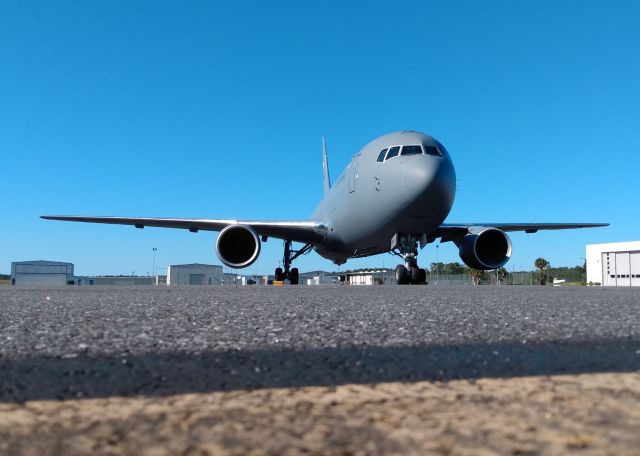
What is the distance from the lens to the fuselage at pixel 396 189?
9.65 metres

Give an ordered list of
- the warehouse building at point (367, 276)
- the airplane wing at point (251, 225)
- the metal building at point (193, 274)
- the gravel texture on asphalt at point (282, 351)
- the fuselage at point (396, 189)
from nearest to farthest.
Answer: the gravel texture on asphalt at point (282, 351), the fuselage at point (396, 189), the airplane wing at point (251, 225), the warehouse building at point (367, 276), the metal building at point (193, 274)

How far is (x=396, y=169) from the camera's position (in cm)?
1008

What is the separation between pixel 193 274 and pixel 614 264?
40.5 m

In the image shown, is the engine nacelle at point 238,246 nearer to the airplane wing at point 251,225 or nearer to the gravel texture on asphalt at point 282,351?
the airplane wing at point 251,225

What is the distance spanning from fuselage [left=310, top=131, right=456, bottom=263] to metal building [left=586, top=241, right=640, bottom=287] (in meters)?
28.4

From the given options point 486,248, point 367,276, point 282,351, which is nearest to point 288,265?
point 486,248

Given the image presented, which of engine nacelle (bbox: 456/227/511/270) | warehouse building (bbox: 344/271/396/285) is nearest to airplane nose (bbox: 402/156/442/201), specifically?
engine nacelle (bbox: 456/227/511/270)

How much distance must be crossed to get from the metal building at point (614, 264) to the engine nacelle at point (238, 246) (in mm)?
30419

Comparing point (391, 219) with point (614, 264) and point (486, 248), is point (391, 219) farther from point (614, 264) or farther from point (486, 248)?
point (614, 264)

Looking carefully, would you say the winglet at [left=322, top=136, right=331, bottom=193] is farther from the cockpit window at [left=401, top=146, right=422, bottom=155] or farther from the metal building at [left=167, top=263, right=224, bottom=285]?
the metal building at [left=167, top=263, right=224, bottom=285]

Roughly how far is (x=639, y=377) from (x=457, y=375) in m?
0.40

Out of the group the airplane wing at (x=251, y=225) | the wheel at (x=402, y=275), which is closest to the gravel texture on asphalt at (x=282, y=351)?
the wheel at (x=402, y=275)

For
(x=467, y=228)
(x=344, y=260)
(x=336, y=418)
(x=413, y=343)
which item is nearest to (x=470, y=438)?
(x=336, y=418)

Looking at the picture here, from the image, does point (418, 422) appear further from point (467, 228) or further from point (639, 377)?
point (467, 228)
